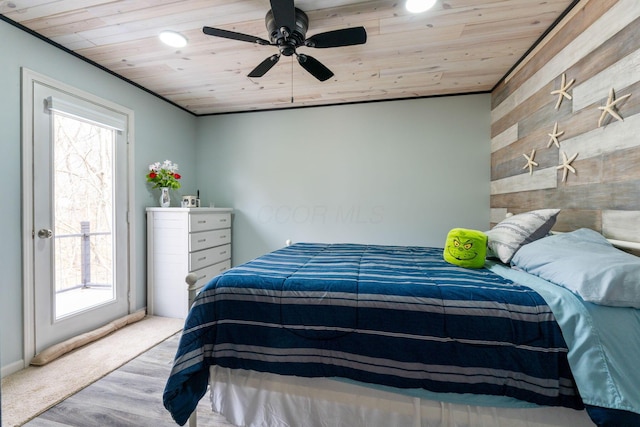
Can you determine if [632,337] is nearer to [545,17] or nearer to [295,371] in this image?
[295,371]

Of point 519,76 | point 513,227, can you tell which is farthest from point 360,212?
point 519,76

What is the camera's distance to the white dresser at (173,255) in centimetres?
299

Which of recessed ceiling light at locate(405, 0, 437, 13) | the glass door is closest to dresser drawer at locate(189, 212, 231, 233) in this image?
the glass door

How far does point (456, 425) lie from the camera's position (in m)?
1.19

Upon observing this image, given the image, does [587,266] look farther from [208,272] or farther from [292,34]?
[208,272]

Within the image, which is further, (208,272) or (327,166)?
(327,166)

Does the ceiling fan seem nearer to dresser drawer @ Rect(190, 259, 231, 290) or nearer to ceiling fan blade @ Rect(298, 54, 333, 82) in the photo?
ceiling fan blade @ Rect(298, 54, 333, 82)

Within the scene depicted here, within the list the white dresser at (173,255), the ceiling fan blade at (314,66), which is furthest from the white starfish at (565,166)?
the white dresser at (173,255)

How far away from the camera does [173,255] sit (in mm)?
3033

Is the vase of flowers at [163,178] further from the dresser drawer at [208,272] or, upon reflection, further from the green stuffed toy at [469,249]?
the green stuffed toy at [469,249]

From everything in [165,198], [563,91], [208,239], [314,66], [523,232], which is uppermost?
[314,66]

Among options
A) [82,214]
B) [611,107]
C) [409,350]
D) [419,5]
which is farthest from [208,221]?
[611,107]

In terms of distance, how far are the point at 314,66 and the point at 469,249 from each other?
1.69m

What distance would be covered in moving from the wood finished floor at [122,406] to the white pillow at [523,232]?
6.39 feet
